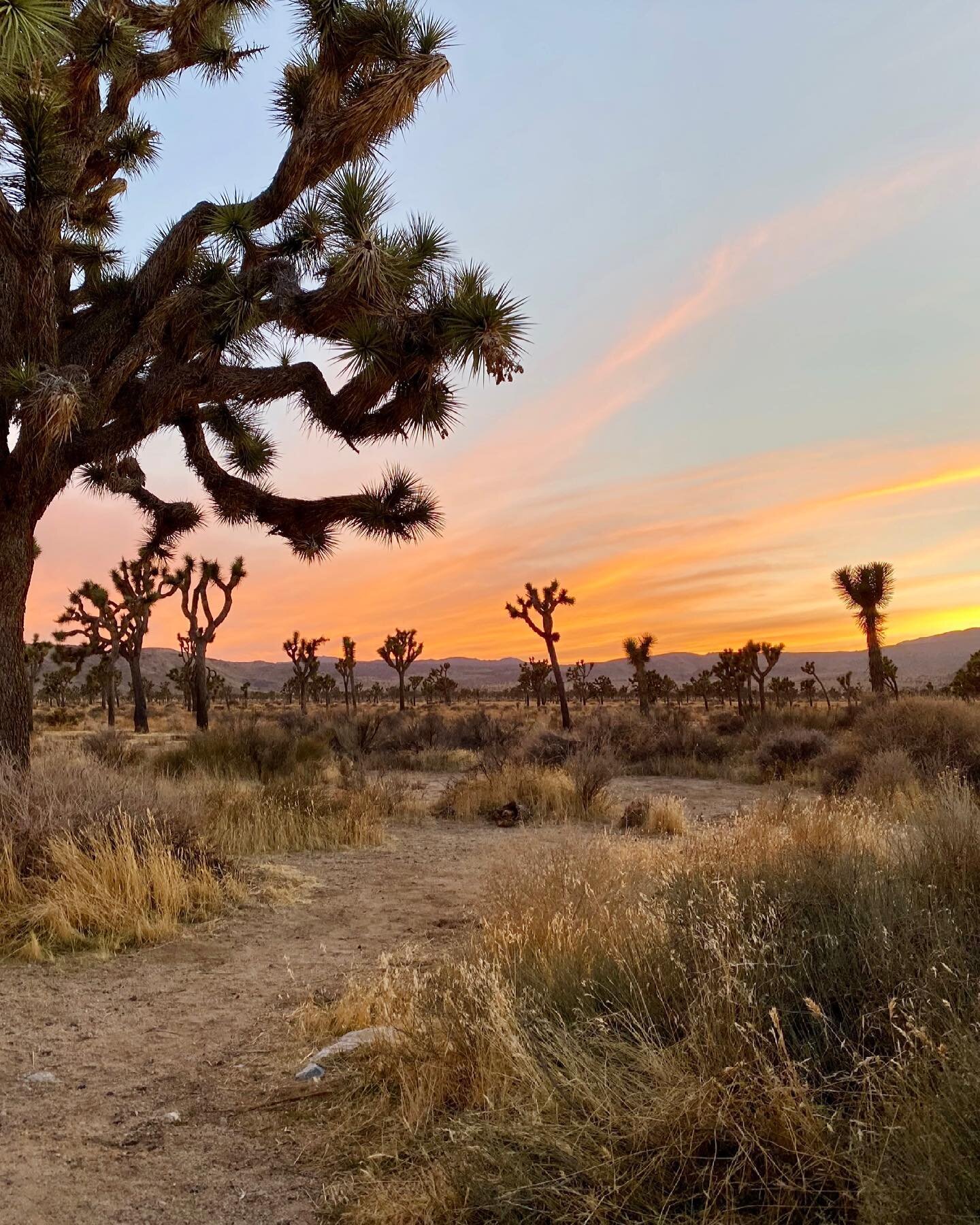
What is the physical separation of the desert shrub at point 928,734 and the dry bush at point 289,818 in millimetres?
8240

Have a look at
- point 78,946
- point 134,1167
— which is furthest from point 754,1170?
point 78,946

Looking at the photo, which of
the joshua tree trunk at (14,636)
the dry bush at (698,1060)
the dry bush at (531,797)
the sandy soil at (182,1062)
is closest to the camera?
the dry bush at (698,1060)

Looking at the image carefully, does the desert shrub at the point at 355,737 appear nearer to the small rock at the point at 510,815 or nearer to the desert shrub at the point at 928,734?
the small rock at the point at 510,815

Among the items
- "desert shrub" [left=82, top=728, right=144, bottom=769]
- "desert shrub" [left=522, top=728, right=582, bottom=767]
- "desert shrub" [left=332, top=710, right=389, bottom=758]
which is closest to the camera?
Result: "desert shrub" [left=82, top=728, right=144, bottom=769]

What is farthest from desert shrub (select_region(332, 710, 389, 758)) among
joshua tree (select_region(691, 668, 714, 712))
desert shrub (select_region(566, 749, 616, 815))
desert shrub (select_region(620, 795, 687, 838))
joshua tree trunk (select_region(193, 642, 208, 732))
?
joshua tree (select_region(691, 668, 714, 712))

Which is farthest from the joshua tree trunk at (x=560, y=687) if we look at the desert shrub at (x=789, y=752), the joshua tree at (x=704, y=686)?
the joshua tree at (x=704, y=686)

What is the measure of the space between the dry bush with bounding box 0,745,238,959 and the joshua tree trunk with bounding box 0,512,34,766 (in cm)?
110

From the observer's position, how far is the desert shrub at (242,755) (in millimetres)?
15422

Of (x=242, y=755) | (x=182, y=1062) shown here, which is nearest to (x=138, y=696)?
(x=242, y=755)

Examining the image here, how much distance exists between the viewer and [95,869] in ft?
22.7

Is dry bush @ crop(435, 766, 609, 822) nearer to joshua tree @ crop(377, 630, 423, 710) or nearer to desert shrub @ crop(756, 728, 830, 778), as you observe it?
desert shrub @ crop(756, 728, 830, 778)

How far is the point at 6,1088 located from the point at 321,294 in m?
8.36

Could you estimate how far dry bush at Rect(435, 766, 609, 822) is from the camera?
12.6m

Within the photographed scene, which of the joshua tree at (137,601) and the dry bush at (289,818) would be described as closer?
the dry bush at (289,818)
